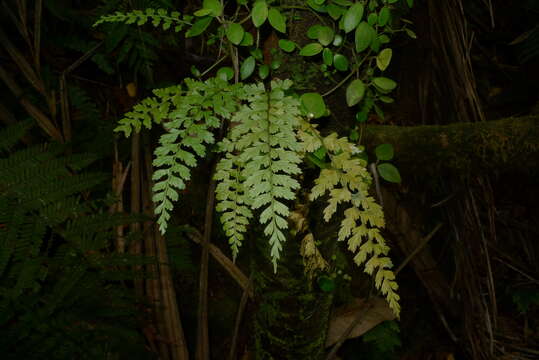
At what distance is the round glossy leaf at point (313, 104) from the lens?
108cm

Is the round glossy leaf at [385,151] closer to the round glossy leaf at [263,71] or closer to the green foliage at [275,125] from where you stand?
the green foliage at [275,125]

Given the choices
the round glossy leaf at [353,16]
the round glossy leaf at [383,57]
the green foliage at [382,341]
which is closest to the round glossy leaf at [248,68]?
the round glossy leaf at [353,16]

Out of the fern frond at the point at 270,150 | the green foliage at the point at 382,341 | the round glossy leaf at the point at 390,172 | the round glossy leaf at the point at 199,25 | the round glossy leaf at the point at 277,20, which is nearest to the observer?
the fern frond at the point at 270,150

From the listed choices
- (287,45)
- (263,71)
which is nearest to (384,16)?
(287,45)

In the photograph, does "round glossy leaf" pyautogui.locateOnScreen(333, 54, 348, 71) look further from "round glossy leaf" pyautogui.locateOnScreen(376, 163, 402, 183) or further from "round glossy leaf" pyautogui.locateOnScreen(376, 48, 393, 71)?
"round glossy leaf" pyautogui.locateOnScreen(376, 163, 402, 183)

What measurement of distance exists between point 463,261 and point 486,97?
1254 mm

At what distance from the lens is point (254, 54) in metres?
1.16

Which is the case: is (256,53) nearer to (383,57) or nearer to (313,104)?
(313,104)

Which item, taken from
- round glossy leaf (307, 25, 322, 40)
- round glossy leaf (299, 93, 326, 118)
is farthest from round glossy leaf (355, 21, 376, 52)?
round glossy leaf (299, 93, 326, 118)

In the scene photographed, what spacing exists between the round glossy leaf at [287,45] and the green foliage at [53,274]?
0.96 m

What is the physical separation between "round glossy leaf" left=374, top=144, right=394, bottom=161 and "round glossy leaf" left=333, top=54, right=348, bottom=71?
1.12ft

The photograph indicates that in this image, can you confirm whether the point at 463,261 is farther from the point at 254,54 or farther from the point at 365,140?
the point at 254,54

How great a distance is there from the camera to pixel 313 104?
1.08 metres

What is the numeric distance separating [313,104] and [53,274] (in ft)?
4.10
